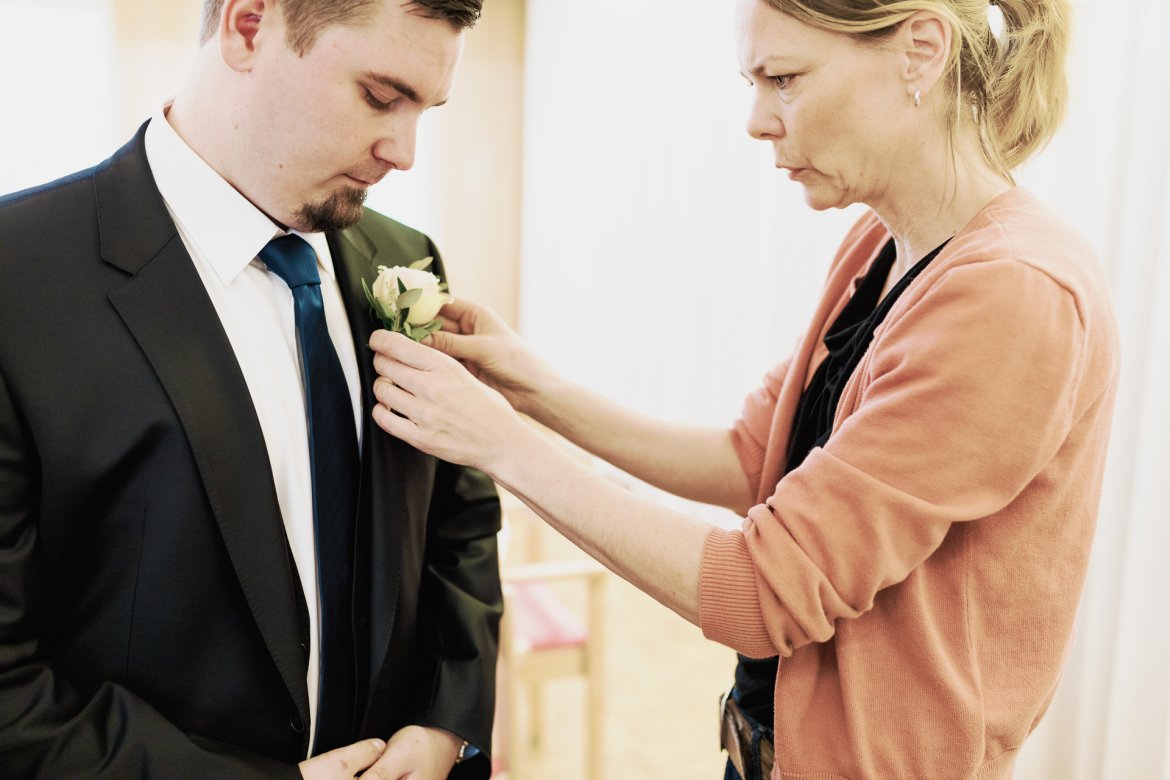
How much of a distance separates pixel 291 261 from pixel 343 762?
68cm

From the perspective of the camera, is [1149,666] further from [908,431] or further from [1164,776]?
[908,431]

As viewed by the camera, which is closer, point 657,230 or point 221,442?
point 221,442

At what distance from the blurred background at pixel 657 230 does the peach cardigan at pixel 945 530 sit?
71 centimetres

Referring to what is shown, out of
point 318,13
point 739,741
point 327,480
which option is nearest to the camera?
point 318,13

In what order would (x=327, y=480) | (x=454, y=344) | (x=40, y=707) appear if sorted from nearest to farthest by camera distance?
(x=40, y=707) → (x=327, y=480) → (x=454, y=344)

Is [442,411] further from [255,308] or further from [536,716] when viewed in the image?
[536,716]

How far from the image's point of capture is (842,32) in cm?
115

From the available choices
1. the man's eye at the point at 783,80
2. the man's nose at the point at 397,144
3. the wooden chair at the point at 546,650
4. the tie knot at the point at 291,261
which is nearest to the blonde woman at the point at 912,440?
the man's eye at the point at 783,80

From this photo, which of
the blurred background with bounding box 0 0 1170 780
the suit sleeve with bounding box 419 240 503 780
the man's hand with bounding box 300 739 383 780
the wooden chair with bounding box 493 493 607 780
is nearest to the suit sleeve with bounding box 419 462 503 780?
the suit sleeve with bounding box 419 240 503 780

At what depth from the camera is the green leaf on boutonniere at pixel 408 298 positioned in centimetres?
124

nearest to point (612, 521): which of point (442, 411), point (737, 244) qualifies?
point (442, 411)

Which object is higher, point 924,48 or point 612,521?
point 924,48

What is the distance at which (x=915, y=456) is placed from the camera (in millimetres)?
1043

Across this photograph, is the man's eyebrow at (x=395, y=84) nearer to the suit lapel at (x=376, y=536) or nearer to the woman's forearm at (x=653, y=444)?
the suit lapel at (x=376, y=536)
